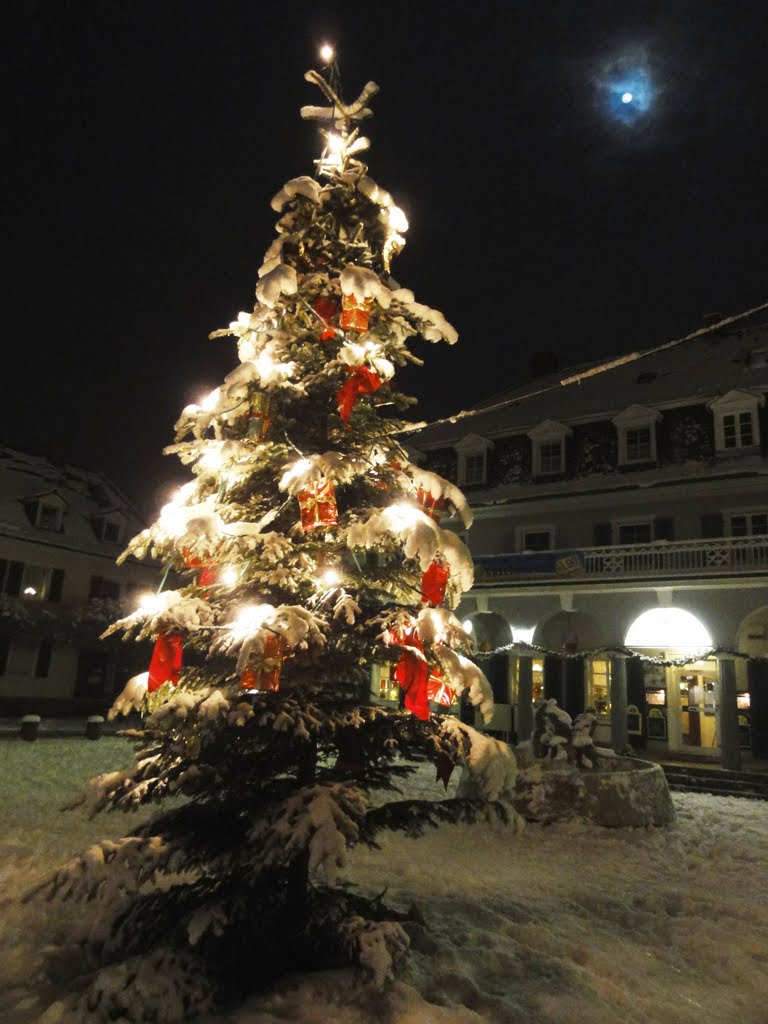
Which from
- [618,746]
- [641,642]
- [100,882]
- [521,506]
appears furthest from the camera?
[521,506]

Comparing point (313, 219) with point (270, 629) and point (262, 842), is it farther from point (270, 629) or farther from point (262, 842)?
point (262, 842)

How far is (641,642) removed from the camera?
2033 cm

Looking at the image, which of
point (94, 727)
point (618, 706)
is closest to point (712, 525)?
point (618, 706)

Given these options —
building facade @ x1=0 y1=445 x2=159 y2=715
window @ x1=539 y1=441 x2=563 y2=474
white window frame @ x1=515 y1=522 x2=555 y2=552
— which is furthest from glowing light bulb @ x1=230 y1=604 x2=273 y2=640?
building facade @ x1=0 y1=445 x2=159 y2=715

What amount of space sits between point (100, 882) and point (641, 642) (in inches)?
756

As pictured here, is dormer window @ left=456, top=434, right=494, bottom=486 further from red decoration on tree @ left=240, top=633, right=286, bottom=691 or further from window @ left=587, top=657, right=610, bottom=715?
red decoration on tree @ left=240, top=633, right=286, bottom=691

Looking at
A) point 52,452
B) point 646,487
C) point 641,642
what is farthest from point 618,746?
point 52,452

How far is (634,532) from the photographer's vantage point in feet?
73.0

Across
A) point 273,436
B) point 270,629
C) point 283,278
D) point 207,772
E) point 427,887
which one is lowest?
point 427,887

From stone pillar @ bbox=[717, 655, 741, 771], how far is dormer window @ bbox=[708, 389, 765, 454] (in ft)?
25.9

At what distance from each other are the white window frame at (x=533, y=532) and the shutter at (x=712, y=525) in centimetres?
508

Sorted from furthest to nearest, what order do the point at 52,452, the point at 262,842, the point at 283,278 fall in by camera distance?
the point at 52,452 → the point at 283,278 → the point at 262,842

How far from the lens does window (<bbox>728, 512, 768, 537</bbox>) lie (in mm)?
20000

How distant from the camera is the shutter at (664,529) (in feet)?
69.8
